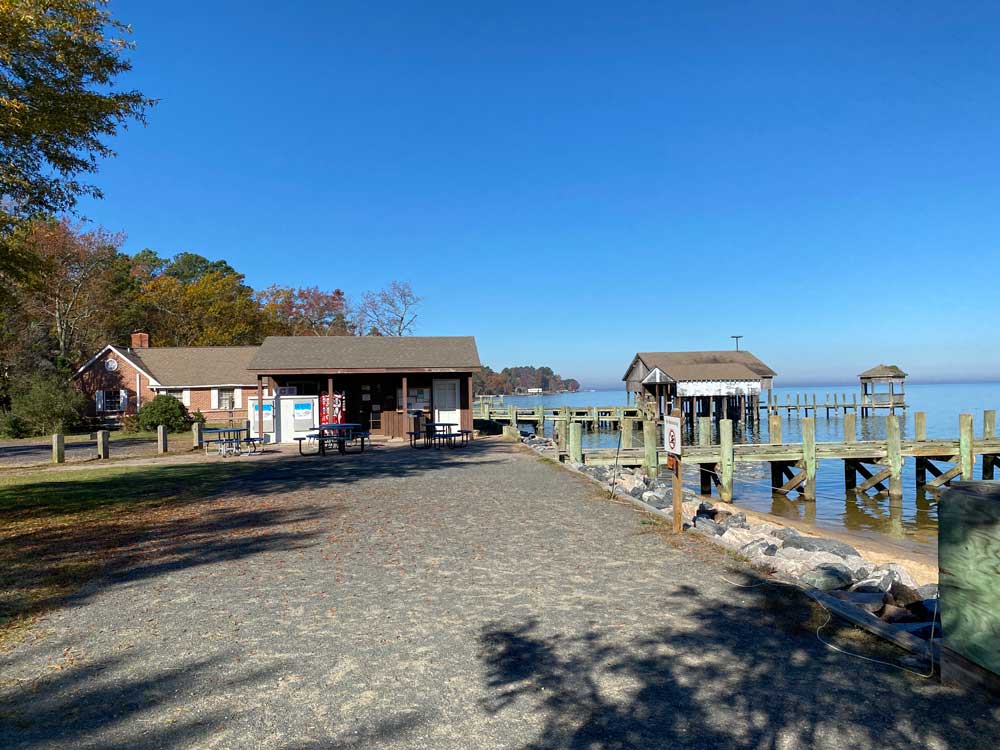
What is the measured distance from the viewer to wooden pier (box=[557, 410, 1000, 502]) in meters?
18.0

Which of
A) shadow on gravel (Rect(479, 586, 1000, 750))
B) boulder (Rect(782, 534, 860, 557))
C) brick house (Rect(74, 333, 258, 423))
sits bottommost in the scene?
boulder (Rect(782, 534, 860, 557))

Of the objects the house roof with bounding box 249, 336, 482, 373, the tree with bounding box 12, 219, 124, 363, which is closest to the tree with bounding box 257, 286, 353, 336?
the tree with bounding box 12, 219, 124, 363

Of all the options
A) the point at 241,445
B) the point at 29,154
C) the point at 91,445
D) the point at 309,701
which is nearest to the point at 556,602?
the point at 309,701

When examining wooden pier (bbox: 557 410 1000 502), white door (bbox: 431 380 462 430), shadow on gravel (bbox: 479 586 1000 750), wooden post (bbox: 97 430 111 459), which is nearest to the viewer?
shadow on gravel (bbox: 479 586 1000 750)

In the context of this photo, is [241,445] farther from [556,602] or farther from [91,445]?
[556,602]

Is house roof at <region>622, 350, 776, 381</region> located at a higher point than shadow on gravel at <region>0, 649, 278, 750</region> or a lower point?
higher

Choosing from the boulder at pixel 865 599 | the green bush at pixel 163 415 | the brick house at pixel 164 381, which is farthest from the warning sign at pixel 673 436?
the brick house at pixel 164 381

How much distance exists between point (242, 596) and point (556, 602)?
294cm

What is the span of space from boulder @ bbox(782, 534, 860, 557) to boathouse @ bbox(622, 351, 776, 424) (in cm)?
3237

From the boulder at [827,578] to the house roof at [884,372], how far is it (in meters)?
61.1

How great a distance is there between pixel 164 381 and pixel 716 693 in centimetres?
4087

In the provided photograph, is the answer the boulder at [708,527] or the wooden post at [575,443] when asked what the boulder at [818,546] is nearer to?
the boulder at [708,527]

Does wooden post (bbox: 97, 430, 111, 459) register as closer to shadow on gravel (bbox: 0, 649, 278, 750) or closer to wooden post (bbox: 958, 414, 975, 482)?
shadow on gravel (bbox: 0, 649, 278, 750)

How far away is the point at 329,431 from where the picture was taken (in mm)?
24172
